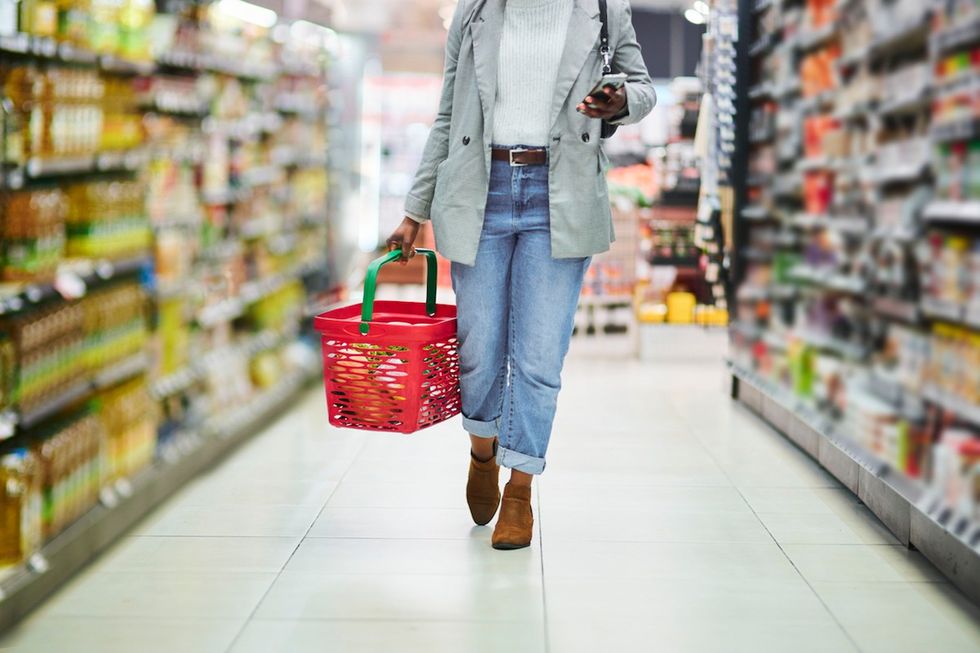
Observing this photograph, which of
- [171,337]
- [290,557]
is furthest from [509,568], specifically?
[171,337]

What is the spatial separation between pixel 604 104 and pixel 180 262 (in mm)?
1968

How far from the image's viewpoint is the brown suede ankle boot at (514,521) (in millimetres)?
3246

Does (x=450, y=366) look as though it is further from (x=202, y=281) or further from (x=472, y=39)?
(x=202, y=281)

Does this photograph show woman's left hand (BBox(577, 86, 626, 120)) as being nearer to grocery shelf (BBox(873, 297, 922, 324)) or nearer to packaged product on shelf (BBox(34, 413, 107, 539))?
grocery shelf (BBox(873, 297, 922, 324))

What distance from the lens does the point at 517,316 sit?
3203 millimetres

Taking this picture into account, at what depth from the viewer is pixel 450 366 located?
3223 mm

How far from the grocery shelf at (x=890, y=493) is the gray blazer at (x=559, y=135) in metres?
1.10

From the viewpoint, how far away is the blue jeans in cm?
310

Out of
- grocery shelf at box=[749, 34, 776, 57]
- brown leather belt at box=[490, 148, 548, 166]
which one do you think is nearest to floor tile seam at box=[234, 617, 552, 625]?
brown leather belt at box=[490, 148, 548, 166]

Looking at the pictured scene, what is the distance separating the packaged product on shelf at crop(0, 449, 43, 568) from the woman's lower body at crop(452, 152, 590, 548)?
1203mm

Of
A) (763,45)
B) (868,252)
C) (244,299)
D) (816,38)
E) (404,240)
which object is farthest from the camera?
(763,45)

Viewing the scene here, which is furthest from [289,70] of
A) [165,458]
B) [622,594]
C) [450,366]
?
[622,594]

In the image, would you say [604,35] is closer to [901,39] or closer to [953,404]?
[901,39]

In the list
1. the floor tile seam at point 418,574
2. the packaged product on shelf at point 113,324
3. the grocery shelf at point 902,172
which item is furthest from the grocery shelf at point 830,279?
the packaged product on shelf at point 113,324
